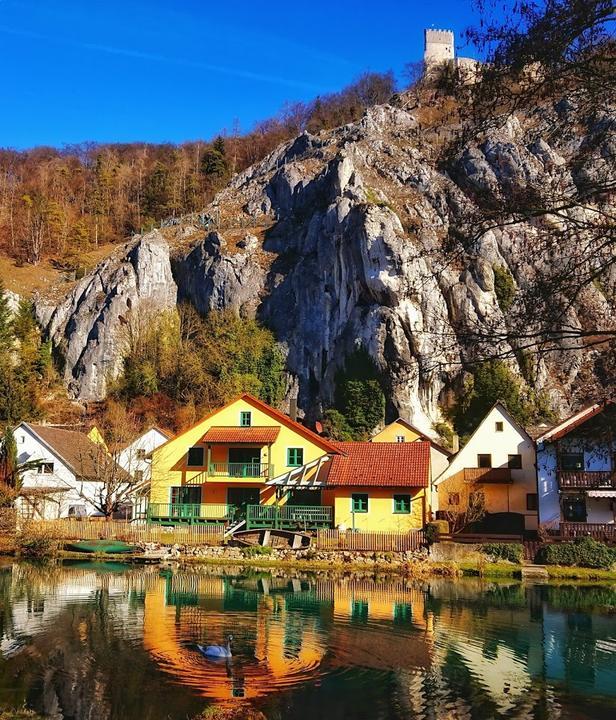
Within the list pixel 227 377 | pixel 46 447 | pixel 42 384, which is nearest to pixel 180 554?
pixel 46 447

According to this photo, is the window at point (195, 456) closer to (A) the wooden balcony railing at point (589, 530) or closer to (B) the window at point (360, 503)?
(B) the window at point (360, 503)

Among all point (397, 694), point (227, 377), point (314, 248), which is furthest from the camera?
point (314, 248)

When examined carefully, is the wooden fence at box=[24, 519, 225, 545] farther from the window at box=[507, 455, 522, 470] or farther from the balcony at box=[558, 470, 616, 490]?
the balcony at box=[558, 470, 616, 490]

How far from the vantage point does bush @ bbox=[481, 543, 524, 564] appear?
31.1 metres

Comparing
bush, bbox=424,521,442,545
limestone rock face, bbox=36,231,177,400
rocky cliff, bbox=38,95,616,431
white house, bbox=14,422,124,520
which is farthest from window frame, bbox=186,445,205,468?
limestone rock face, bbox=36,231,177,400

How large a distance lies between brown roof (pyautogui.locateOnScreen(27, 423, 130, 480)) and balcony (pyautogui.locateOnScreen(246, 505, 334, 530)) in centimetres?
1067

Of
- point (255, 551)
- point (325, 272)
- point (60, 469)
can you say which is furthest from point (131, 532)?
point (325, 272)

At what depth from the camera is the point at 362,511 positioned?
121 feet

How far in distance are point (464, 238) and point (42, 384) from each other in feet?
217

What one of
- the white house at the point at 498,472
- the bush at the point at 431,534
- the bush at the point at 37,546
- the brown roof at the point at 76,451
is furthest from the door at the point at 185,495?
the bush at the point at 431,534

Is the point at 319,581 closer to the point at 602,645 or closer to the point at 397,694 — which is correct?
the point at 602,645

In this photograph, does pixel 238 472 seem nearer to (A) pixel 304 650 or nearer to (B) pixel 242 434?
(B) pixel 242 434

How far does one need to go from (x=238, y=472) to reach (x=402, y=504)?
10.0 metres

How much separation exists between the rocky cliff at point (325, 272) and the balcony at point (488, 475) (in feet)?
50.3
